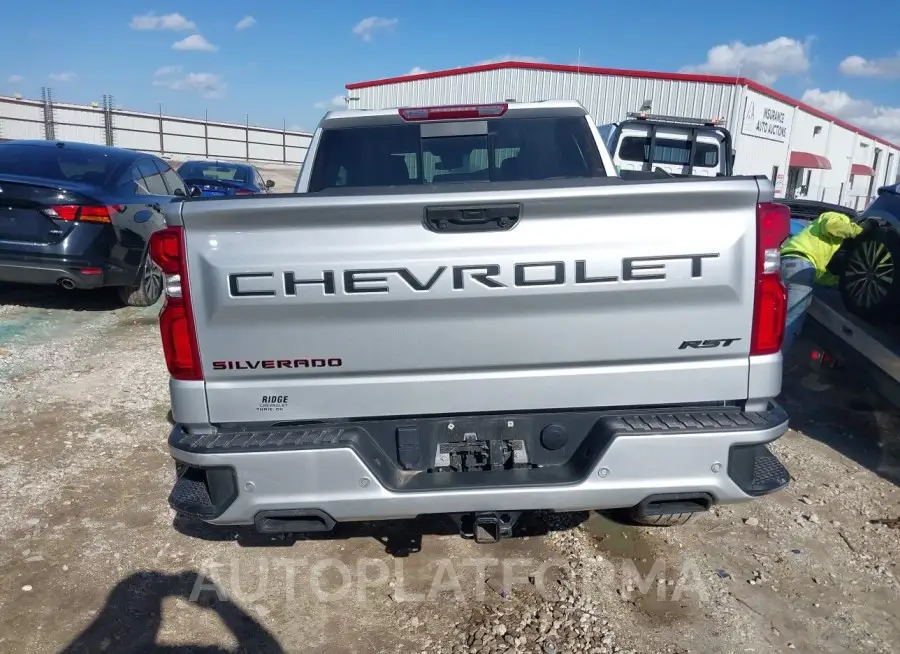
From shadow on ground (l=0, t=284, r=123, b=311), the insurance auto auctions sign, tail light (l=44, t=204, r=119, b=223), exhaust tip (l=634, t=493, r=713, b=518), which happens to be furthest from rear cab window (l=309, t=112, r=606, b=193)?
the insurance auto auctions sign

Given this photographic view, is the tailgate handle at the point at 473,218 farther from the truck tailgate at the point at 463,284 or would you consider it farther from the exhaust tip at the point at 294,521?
the exhaust tip at the point at 294,521

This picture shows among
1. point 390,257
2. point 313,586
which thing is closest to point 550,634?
point 313,586

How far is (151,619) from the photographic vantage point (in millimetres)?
2934

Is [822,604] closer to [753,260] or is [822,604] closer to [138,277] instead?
[753,260]

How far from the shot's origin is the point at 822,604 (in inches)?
122

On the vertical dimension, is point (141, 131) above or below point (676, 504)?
above

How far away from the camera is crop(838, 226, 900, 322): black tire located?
179 inches

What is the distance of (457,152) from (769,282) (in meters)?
1.91

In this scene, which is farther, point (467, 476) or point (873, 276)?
point (873, 276)

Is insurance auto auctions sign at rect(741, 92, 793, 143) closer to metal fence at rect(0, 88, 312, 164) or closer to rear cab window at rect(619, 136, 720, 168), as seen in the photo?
rear cab window at rect(619, 136, 720, 168)

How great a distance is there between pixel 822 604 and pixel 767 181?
1965 mm

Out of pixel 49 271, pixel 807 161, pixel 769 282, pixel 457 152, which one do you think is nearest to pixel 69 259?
pixel 49 271

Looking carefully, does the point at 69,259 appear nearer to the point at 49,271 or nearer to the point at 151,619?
the point at 49,271

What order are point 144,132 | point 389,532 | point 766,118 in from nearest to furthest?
1. point 389,532
2. point 766,118
3. point 144,132
